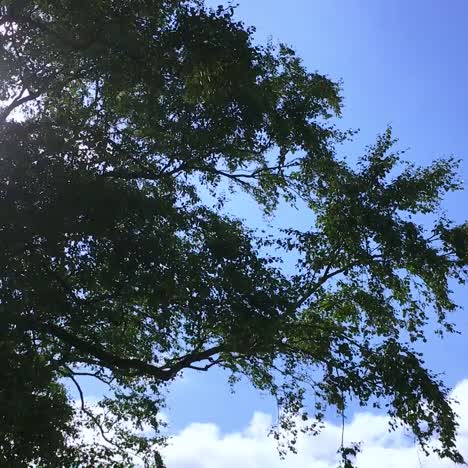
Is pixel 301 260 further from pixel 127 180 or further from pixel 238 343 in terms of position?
pixel 127 180

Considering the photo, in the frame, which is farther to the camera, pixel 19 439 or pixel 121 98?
pixel 121 98

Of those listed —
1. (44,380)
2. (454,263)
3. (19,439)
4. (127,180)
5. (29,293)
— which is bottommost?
(19,439)

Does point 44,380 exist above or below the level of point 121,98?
below

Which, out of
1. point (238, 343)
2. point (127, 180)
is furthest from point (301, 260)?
point (127, 180)

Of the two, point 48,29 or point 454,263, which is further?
point 454,263

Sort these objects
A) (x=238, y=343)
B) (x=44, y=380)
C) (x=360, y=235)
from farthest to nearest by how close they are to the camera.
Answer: (x=360, y=235)
(x=238, y=343)
(x=44, y=380)

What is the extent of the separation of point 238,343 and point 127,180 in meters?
4.60

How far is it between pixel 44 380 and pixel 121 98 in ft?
20.6

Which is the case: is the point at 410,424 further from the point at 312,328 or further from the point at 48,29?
the point at 48,29

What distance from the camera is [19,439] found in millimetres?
9500

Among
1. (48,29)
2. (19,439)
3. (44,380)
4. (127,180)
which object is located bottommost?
(19,439)

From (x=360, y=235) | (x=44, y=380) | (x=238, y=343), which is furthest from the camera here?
(x=360, y=235)

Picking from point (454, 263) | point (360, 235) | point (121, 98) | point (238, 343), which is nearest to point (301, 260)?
point (360, 235)

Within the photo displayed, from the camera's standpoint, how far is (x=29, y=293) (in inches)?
380
